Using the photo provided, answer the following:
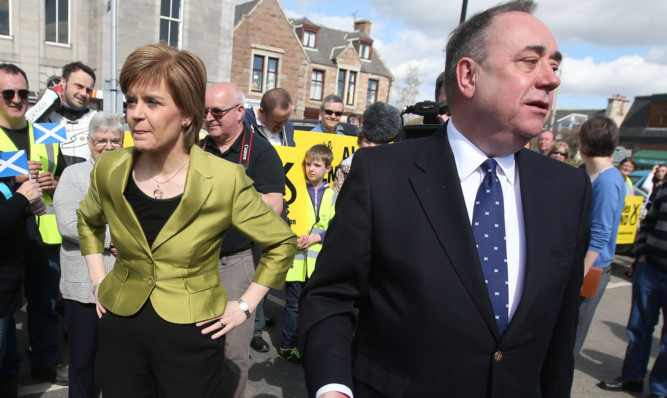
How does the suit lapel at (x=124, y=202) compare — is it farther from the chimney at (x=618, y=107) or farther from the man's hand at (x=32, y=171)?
the chimney at (x=618, y=107)

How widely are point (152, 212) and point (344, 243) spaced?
975 millimetres

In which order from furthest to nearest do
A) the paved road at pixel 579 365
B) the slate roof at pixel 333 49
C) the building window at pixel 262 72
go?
1. the slate roof at pixel 333 49
2. the building window at pixel 262 72
3. the paved road at pixel 579 365

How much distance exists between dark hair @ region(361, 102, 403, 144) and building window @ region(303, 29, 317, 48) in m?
38.5

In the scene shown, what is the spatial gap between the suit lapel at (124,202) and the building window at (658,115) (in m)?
44.8

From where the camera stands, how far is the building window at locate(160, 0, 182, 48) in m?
21.0

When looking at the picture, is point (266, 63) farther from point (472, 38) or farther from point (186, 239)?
point (472, 38)

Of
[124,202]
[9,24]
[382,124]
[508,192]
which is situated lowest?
[124,202]

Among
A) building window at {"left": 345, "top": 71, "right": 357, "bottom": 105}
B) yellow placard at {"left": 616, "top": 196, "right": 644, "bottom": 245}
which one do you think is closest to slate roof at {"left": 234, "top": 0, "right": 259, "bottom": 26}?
building window at {"left": 345, "top": 71, "right": 357, "bottom": 105}

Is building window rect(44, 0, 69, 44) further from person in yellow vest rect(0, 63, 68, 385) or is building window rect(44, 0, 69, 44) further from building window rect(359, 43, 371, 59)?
building window rect(359, 43, 371, 59)

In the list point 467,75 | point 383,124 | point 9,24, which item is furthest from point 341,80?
point 467,75

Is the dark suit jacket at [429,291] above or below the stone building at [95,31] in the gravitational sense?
below

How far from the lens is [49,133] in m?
3.37

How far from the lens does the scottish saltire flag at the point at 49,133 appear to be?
11.0ft

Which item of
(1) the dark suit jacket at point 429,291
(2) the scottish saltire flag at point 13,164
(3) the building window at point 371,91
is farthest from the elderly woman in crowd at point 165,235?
(3) the building window at point 371,91
